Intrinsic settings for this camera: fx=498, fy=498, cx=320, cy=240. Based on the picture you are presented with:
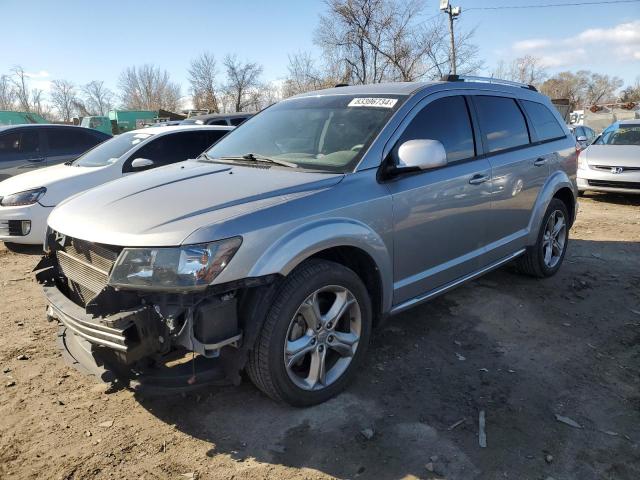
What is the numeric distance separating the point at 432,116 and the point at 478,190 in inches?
27.5

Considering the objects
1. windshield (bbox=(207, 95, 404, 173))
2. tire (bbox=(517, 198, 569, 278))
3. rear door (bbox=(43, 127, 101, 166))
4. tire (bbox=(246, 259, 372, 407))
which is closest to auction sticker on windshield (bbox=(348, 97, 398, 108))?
windshield (bbox=(207, 95, 404, 173))

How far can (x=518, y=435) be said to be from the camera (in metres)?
2.70

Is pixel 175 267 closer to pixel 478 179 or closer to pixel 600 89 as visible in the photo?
pixel 478 179

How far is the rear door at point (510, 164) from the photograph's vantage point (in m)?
4.09

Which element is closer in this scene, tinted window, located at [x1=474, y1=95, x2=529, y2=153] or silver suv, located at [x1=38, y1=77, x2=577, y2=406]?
silver suv, located at [x1=38, y1=77, x2=577, y2=406]

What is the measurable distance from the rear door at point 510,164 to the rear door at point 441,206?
0.58 feet

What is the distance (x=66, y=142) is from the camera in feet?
28.5

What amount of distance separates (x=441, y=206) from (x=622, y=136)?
9515mm

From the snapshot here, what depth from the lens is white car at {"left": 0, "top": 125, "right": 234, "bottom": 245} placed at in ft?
20.2

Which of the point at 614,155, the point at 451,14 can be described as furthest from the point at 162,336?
the point at 451,14

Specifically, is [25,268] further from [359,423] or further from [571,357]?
[571,357]

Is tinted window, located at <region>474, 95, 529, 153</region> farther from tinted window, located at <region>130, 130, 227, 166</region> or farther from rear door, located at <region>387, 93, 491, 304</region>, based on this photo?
tinted window, located at <region>130, 130, 227, 166</region>

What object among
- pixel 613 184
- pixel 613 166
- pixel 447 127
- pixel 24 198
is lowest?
pixel 613 184

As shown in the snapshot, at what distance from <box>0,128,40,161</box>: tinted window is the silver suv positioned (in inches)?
231
